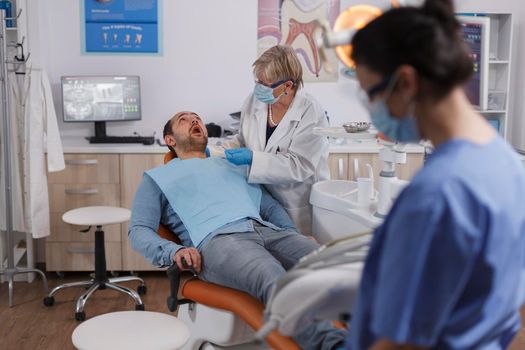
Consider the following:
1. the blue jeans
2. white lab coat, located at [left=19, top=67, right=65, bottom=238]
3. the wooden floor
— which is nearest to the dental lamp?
the blue jeans

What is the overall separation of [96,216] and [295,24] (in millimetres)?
1735

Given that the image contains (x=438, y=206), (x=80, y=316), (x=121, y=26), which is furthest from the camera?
(x=121, y=26)

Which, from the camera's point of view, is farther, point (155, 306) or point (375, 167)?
point (375, 167)

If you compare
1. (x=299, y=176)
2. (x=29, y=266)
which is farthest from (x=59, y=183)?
(x=299, y=176)

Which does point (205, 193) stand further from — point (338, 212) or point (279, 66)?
point (279, 66)

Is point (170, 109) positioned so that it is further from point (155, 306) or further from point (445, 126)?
point (445, 126)

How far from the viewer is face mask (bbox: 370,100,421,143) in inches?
40.3

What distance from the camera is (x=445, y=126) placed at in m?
1.00

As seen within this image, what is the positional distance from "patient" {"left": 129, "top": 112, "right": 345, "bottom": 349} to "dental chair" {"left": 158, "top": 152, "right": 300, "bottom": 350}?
0.04 m

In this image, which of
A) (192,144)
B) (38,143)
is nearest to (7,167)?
(38,143)

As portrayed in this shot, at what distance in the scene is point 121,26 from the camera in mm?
3984

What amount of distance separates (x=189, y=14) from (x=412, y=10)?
3183 millimetres

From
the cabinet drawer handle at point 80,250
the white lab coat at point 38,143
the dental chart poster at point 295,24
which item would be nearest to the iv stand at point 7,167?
the white lab coat at point 38,143

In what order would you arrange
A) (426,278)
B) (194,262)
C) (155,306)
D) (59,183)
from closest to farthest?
(426,278) → (194,262) → (155,306) → (59,183)
